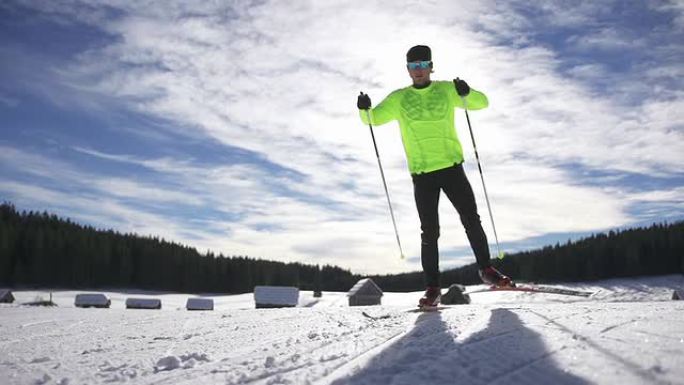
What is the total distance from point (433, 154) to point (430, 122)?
360 mm

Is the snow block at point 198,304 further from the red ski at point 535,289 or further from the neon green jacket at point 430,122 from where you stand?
the neon green jacket at point 430,122

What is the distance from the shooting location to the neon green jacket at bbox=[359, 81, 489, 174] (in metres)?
4.84

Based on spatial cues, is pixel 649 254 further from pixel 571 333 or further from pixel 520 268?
pixel 571 333

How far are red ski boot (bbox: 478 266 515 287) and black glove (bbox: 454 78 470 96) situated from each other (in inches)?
69.2

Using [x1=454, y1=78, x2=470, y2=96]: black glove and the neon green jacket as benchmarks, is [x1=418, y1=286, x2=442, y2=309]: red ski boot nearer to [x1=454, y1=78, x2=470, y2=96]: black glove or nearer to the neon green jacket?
the neon green jacket

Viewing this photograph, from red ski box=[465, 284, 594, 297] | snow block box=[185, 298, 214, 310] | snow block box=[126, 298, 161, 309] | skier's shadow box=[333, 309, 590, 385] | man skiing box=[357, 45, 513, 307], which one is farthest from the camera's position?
snow block box=[126, 298, 161, 309]

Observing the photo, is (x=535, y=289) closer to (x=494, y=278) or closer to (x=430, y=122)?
(x=494, y=278)

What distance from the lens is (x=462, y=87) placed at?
493 cm

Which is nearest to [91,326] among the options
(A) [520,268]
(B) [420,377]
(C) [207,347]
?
(C) [207,347]

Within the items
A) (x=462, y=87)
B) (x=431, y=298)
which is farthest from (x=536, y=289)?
(x=462, y=87)

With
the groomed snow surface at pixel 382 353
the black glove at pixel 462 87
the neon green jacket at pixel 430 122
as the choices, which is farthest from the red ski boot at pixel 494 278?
the black glove at pixel 462 87

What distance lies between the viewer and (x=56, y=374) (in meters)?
1.89

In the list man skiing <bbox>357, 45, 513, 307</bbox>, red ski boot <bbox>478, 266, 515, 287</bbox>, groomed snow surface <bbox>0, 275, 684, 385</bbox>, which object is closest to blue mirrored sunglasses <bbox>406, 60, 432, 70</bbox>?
man skiing <bbox>357, 45, 513, 307</bbox>

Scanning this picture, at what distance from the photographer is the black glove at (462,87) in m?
4.92
